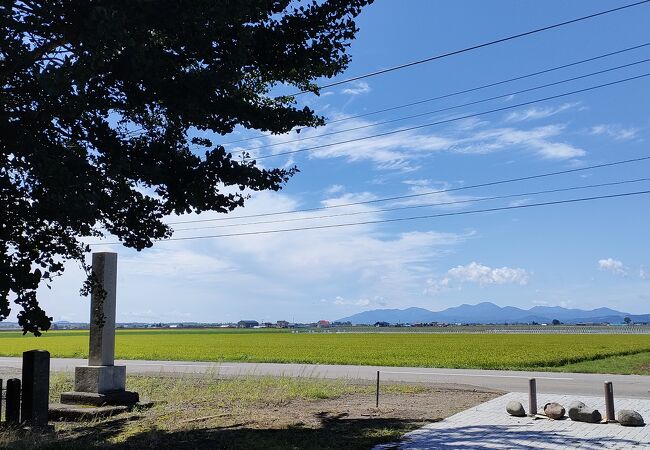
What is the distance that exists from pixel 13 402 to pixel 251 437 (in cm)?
477

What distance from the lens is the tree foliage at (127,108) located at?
7621 mm

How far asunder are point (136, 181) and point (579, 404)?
27.5 feet

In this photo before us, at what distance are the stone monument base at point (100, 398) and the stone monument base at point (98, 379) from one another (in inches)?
4.9

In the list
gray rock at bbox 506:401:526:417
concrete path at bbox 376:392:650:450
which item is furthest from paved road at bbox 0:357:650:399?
gray rock at bbox 506:401:526:417

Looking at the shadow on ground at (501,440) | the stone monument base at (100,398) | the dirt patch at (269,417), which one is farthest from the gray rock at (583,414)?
the stone monument base at (100,398)

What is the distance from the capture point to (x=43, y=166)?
754 cm

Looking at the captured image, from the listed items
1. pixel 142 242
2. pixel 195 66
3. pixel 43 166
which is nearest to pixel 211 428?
pixel 142 242

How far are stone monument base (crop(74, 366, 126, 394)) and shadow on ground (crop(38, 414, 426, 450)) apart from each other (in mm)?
2342

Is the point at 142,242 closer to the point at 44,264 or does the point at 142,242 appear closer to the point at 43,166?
the point at 44,264

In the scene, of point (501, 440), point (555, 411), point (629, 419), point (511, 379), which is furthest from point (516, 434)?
point (511, 379)

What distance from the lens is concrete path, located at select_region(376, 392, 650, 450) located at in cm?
859

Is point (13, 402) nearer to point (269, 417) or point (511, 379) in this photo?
point (269, 417)

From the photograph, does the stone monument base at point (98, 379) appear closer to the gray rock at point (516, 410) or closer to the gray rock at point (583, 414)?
the gray rock at point (516, 410)

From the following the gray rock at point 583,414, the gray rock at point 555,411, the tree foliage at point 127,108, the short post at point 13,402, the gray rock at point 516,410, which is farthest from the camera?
the gray rock at point 516,410
